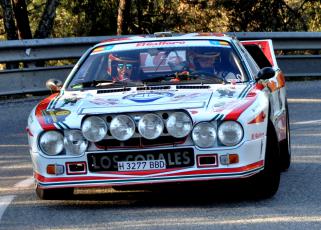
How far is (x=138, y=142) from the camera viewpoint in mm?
7156

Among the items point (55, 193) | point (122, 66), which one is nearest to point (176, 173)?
point (55, 193)

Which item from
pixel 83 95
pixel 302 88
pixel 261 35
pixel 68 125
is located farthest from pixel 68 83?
pixel 261 35

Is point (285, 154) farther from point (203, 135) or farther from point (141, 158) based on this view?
point (141, 158)

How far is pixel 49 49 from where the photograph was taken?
54.0 feet

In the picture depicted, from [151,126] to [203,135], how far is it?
393mm

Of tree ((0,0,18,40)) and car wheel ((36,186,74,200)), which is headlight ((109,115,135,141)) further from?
tree ((0,0,18,40))

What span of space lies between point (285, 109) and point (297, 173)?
29.7 inches

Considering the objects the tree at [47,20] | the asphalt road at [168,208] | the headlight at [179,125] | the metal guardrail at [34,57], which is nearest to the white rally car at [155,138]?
the headlight at [179,125]

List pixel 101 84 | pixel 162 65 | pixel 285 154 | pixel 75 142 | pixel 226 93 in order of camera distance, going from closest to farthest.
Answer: pixel 75 142
pixel 226 93
pixel 101 84
pixel 162 65
pixel 285 154

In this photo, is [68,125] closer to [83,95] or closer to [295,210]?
[83,95]

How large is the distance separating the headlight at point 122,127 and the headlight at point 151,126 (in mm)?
71

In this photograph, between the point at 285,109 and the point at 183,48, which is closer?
the point at 183,48

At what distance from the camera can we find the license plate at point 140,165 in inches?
281

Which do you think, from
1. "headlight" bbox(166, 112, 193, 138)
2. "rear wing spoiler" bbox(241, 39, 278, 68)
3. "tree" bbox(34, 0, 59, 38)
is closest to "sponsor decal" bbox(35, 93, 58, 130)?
"headlight" bbox(166, 112, 193, 138)
